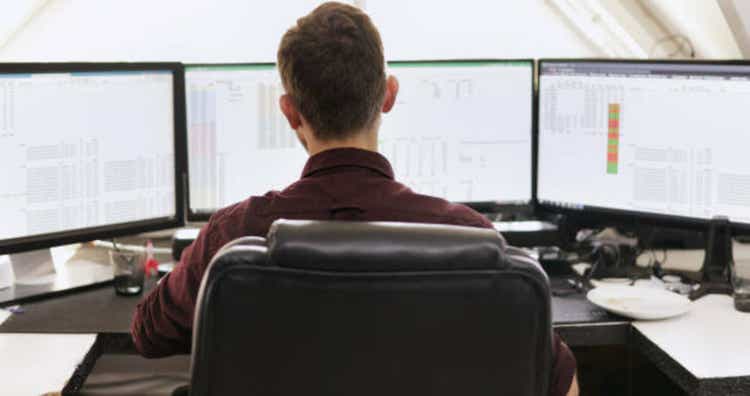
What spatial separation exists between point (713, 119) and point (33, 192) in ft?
4.87

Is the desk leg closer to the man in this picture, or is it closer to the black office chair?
the man

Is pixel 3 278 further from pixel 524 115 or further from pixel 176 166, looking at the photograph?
pixel 524 115

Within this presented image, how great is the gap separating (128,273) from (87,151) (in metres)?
0.28

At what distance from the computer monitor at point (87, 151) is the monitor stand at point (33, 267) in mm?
105

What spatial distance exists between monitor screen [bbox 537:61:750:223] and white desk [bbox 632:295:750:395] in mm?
253

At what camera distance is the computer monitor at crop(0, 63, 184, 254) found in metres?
2.06

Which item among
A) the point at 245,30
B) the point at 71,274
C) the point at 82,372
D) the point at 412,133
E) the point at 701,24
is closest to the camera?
the point at 82,372

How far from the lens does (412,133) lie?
2406mm

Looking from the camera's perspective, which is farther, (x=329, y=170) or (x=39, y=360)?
(x=39, y=360)

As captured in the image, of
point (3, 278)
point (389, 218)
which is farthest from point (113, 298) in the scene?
point (389, 218)


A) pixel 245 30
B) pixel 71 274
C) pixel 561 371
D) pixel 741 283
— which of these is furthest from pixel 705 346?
pixel 245 30

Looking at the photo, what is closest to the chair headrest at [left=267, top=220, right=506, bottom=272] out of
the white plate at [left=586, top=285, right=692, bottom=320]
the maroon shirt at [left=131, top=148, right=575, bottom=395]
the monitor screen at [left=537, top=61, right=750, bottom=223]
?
the maroon shirt at [left=131, top=148, right=575, bottom=395]

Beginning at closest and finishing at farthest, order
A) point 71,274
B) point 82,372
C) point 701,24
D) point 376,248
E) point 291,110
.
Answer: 1. point 376,248
2. point 291,110
3. point 82,372
4. point 71,274
5. point 701,24

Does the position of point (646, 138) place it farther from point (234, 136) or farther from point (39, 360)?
point (39, 360)
